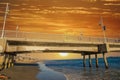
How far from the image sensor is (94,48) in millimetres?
36312

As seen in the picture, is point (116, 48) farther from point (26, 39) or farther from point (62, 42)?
point (26, 39)

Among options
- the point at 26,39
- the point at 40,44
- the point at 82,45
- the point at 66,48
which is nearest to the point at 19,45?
the point at 26,39

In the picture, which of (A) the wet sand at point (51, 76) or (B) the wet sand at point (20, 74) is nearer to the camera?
(B) the wet sand at point (20, 74)

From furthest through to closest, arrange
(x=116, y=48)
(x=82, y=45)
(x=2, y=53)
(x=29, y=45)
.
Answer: (x=116, y=48), (x=82, y=45), (x=29, y=45), (x=2, y=53)

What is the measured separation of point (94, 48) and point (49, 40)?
11.9 metres

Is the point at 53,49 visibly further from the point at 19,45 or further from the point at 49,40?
the point at 19,45

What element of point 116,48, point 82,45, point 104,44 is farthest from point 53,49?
point 116,48

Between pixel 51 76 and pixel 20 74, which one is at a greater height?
pixel 20 74

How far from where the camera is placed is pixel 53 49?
30.5 m

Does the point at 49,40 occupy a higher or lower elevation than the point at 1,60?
higher

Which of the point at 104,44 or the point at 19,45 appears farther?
the point at 104,44

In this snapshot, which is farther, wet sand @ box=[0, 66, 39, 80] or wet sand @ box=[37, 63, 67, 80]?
wet sand @ box=[37, 63, 67, 80]

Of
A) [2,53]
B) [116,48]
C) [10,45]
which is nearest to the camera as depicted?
[2,53]

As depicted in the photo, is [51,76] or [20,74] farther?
[20,74]
